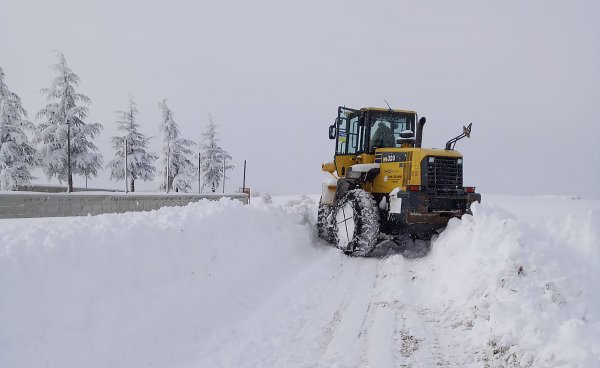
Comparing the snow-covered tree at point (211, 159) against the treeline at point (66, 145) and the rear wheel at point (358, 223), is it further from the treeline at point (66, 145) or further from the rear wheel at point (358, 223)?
the rear wheel at point (358, 223)

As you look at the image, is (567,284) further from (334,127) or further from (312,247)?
(334,127)

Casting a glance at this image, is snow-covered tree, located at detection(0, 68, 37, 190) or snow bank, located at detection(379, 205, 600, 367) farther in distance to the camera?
snow-covered tree, located at detection(0, 68, 37, 190)

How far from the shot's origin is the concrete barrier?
11.5m

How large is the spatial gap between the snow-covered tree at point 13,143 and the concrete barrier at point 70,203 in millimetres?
13816

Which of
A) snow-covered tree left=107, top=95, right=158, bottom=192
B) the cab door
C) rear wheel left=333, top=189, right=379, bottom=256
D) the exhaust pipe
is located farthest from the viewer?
snow-covered tree left=107, top=95, right=158, bottom=192

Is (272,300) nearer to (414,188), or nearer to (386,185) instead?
(414,188)

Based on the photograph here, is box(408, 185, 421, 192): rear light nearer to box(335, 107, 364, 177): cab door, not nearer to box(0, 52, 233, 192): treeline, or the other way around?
box(335, 107, 364, 177): cab door

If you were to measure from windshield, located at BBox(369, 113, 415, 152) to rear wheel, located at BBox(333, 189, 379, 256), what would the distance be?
1713mm

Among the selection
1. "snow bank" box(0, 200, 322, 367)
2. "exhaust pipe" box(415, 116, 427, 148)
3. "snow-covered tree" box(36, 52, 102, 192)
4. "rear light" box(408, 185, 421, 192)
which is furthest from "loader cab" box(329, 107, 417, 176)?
"snow-covered tree" box(36, 52, 102, 192)

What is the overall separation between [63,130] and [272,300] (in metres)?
25.7

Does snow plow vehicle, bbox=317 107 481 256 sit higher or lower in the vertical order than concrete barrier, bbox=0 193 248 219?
higher

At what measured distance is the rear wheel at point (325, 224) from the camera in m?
9.91

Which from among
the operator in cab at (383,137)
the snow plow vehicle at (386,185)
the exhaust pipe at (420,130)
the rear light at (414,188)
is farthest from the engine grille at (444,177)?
the operator in cab at (383,137)

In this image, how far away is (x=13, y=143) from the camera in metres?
24.2
